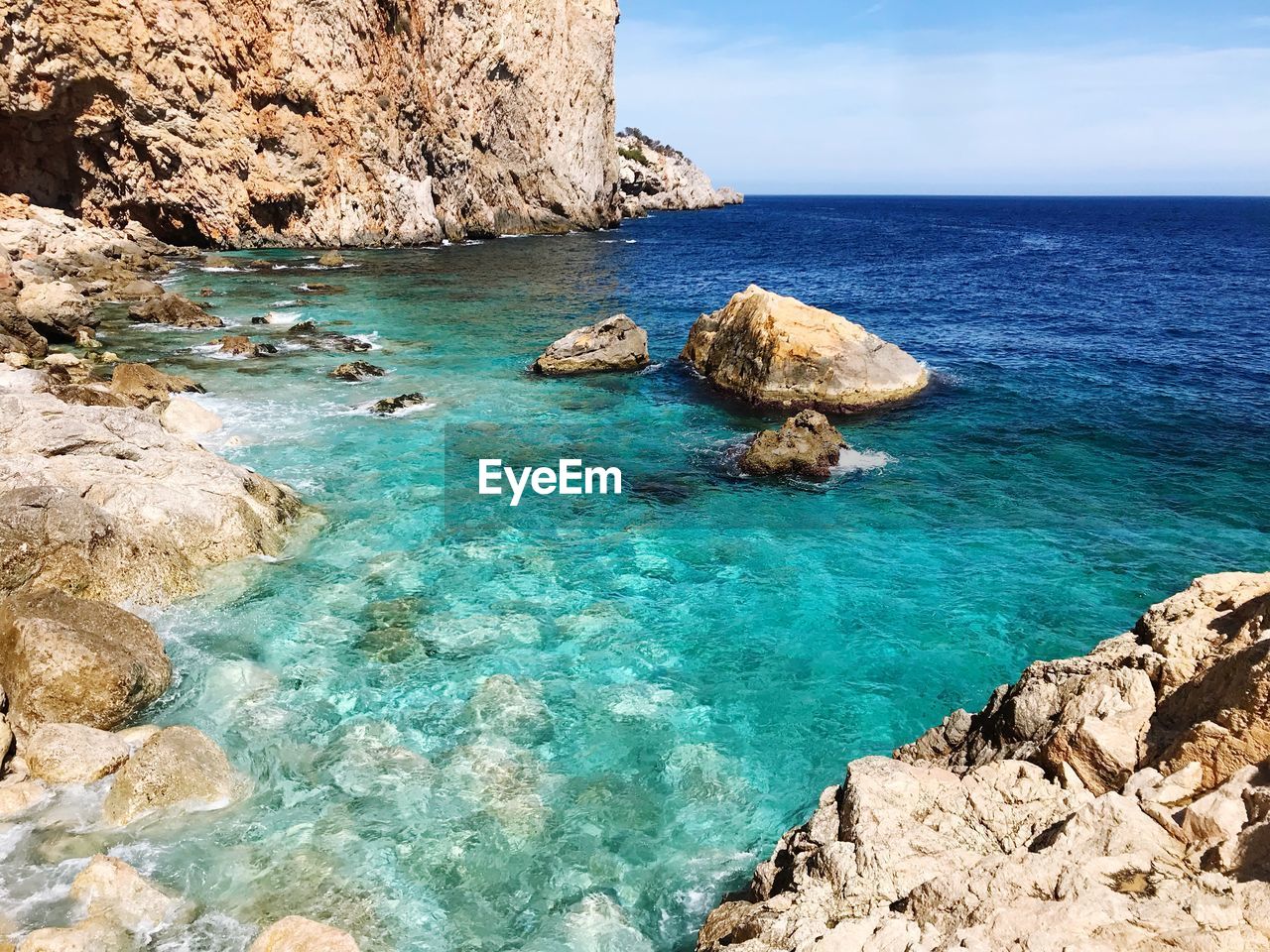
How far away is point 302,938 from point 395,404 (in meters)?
20.9

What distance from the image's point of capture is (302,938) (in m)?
7.85

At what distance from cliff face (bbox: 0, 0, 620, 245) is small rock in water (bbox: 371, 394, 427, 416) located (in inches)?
1705

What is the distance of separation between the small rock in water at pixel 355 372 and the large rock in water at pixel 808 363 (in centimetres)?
1337

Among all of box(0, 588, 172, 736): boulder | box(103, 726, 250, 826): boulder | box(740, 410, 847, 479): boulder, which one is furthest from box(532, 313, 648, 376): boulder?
box(103, 726, 250, 826): boulder

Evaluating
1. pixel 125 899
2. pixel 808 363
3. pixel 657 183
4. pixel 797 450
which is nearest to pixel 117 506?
pixel 125 899

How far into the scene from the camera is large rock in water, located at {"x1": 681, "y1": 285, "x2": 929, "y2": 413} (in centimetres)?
2822

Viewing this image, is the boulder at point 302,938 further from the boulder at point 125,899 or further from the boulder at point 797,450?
the boulder at point 797,450

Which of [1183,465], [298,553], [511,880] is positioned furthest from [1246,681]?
[1183,465]

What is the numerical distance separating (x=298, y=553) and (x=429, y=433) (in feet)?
28.4

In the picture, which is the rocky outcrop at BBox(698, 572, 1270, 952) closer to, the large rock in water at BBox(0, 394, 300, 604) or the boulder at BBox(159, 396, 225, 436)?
the large rock in water at BBox(0, 394, 300, 604)

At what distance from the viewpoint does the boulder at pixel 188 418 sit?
22453 millimetres

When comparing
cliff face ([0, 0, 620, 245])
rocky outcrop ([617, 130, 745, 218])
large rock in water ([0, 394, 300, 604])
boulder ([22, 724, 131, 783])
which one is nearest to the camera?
boulder ([22, 724, 131, 783])

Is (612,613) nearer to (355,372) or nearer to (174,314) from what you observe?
(355,372)

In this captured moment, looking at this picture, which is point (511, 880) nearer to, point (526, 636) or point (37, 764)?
point (526, 636)
